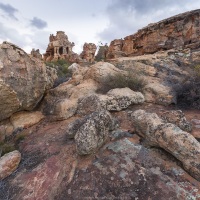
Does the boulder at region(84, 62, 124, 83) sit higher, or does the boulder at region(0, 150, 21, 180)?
the boulder at region(84, 62, 124, 83)

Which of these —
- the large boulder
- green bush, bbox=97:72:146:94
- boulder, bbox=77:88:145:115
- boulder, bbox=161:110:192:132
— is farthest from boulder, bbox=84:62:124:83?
boulder, bbox=161:110:192:132

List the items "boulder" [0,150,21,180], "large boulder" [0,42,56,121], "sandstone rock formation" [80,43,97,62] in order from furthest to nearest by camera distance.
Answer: "sandstone rock formation" [80,43,97,62]
"large boulder" [0,42,56,121]
"boulder" [0,150,21,180]

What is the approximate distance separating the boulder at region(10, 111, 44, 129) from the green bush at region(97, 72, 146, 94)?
2113 mm

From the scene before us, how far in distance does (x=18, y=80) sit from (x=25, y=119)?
1192 millimetres

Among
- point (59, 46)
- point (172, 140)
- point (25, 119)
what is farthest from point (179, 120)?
point (59, 46)

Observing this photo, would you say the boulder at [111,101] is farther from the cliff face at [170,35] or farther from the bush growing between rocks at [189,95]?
the cliff face at [170,35]

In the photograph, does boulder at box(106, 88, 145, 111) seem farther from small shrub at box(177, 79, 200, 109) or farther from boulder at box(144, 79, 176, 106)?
small shrub at box(177, 79, 200, 109)

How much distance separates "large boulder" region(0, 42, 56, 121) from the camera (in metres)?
5.10

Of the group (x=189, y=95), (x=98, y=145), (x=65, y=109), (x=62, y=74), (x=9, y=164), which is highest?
(x=62, y=74)

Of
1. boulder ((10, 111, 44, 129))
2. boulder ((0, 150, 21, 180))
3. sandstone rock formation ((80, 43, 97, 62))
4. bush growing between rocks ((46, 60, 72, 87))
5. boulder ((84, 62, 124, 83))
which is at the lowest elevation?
boulder ((0, 150, 21, 180))

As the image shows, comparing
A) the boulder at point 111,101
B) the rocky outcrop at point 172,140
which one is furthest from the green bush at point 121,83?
the rocky outcrop at point 172,140

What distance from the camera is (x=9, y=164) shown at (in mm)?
3711

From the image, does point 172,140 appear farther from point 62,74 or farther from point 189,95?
point 62,74

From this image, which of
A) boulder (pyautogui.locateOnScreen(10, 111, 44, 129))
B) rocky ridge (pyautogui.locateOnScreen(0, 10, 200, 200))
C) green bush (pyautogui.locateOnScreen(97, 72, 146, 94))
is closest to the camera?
rocky ridge (pyautogui.locateOnScreen(0, 10, 200, 200))
